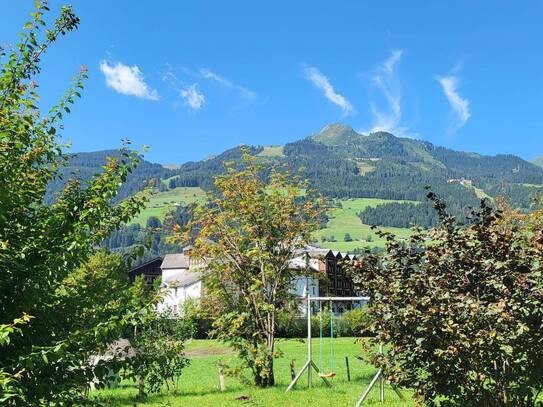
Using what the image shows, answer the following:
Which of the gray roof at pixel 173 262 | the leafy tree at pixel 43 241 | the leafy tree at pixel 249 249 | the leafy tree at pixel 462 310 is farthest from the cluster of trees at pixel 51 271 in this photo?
the gray roof at pixel 173 262

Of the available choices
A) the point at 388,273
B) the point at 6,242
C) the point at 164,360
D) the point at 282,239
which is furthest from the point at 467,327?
the point at 282,239

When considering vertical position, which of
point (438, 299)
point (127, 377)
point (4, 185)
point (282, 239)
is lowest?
point (127, 377)

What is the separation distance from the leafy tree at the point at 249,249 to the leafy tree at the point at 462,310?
11.9m

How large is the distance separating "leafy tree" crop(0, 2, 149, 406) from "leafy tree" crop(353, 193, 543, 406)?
12.4 feet

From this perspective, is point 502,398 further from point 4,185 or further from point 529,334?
point 4,185

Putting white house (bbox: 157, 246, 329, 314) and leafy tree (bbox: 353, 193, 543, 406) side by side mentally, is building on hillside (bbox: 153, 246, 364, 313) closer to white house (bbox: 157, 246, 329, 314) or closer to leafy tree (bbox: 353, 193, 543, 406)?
white house (bbox: 157, 246, 329, 314)

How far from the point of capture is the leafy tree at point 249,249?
65.4ft

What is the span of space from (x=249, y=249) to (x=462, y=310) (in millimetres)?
13832

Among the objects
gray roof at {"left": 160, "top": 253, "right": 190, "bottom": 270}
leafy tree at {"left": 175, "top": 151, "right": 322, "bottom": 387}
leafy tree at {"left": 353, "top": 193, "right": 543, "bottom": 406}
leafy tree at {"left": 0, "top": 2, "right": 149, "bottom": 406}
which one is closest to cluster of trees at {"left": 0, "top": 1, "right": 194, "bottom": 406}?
leafy tree at {"left": 0, "top": 2, "right": 149, "bottom": 406}

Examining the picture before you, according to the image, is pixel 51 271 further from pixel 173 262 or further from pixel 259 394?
pixel 173 262

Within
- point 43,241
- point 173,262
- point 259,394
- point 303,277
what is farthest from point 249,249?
point 173,262

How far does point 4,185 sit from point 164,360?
2167 millimetres

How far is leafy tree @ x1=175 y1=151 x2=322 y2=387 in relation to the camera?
19.9 m

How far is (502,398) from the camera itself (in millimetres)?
7605
